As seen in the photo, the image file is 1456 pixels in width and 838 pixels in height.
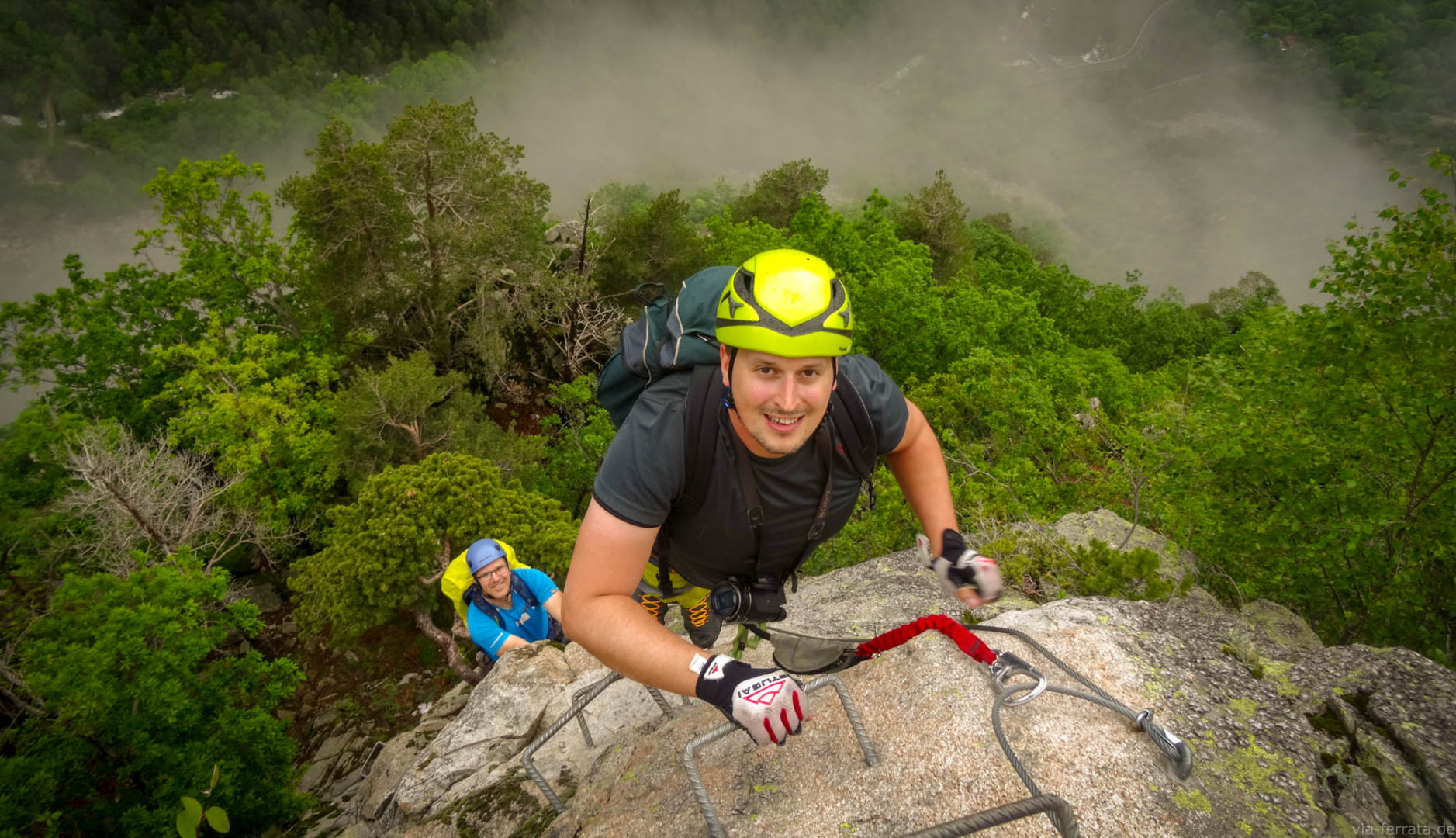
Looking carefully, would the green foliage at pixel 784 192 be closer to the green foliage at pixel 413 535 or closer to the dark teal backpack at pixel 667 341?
the green foliage at pixel 413 535

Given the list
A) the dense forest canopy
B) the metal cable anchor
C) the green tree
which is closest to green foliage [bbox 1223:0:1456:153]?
the dense forest canopy

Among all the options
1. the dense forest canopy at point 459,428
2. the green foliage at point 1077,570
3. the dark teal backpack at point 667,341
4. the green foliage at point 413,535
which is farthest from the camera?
the green foliage at point 413,535

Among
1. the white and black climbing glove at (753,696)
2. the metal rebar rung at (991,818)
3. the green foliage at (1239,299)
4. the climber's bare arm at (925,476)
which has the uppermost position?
the climber's bare arm at (925,476)

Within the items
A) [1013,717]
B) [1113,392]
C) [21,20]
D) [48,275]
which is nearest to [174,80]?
[21,20]

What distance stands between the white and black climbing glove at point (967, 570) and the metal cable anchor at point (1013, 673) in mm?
370

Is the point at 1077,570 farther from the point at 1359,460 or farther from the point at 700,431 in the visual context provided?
the point at 700,431

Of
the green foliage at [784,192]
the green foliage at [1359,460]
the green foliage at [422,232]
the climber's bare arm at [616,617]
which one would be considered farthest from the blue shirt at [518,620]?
the green foliage at [784,192]

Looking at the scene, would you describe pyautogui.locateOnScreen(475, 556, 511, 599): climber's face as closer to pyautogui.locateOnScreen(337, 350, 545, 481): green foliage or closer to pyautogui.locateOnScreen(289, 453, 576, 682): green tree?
pyautogui.locateOnScreen(289, 453, 576, 682): green tree

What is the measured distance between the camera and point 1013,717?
3.20 meters

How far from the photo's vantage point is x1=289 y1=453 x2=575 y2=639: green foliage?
15.8 metres

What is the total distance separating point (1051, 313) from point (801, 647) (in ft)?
137

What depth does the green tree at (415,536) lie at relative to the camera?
15.8 meters

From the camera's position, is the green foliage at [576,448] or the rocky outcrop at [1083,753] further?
the green foliage at [576,448]

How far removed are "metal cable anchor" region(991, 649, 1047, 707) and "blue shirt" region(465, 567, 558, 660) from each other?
4.84m
